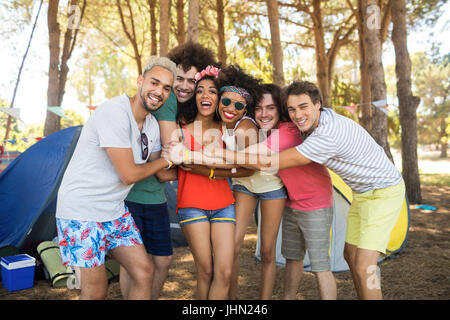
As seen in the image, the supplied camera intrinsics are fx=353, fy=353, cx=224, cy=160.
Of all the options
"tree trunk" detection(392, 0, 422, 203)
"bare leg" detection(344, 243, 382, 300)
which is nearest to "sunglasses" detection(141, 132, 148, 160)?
"bare leg" detection(344, 243, 382, 300)

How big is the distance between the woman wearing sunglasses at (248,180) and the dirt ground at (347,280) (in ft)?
2.93

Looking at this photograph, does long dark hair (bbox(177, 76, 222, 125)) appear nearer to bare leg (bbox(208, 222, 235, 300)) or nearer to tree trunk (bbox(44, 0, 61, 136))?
bare leg (bbox(208, 222, 235, 300))

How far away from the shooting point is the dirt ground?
345 centimetres

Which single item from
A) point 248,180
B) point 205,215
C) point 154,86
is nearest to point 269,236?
point 248,180

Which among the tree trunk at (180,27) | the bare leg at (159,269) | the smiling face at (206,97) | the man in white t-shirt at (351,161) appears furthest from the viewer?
the tree trunk at (180,27)

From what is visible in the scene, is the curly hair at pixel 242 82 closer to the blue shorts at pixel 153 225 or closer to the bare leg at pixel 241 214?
the bare leg at pixel 241 214

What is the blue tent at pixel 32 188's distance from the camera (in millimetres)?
4191

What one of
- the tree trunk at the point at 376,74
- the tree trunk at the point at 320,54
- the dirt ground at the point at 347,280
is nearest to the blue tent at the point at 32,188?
the dirt ground at the point at 347,280

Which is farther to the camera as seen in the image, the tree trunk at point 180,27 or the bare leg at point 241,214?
the tree trunk at point 180,27

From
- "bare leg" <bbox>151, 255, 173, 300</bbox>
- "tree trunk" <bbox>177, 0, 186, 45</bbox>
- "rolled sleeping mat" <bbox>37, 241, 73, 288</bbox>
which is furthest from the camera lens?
"tree trunk" <bbox>177, 0, 186, 45</bbox>

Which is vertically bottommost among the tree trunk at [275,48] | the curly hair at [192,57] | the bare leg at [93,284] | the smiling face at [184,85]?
the bare leg at [93,284]
